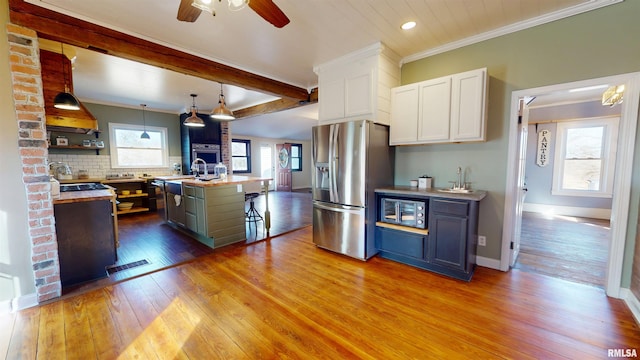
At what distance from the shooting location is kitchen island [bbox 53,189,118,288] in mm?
2414

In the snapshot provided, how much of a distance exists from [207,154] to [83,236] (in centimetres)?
409

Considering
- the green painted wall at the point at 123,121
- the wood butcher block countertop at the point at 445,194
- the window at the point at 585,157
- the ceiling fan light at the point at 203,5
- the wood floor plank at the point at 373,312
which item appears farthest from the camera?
the green painted wall at the point at 123,121

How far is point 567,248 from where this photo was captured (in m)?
3.33

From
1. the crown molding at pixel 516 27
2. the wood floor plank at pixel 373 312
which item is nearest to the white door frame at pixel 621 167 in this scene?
the crown molding at pixel 516 27

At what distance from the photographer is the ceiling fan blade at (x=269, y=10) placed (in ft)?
5.00

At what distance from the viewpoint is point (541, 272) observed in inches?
104

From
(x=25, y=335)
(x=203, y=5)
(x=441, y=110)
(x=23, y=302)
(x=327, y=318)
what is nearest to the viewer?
(x=203, y=5)

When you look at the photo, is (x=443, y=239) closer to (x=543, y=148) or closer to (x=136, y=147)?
(x=543, y=148)

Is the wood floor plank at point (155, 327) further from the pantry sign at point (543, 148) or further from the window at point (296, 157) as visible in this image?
the window at point (296, 157)

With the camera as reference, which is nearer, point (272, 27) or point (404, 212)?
point (272, 27)

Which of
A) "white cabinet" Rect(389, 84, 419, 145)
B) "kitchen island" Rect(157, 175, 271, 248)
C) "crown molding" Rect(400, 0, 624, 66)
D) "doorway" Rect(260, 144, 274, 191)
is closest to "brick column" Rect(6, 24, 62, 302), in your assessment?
"kitchen island" Rect(157, 175, 271, 248)

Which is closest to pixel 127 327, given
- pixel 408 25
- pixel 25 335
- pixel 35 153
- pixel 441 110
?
pixel 25 335

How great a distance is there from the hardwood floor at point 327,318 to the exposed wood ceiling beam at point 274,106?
314 cm

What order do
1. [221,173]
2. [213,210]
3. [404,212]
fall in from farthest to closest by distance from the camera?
1. [221,173]
2. [213,210]
3. [404,212]
